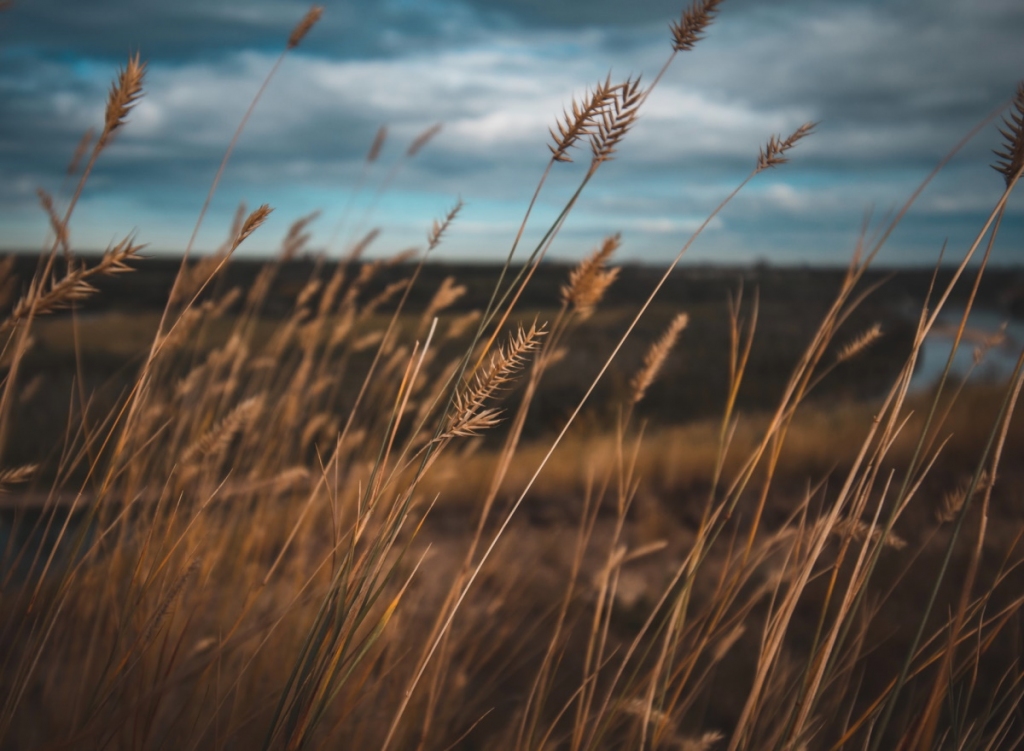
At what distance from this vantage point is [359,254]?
5.93ft

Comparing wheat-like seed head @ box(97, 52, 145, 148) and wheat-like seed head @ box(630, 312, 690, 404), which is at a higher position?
wheat-like seed head @ box(97, 52, 145, 148)

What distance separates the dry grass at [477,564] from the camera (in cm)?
67

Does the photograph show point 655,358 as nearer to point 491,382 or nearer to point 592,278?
point 592,278

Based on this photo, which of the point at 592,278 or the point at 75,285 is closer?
the point at 75,285

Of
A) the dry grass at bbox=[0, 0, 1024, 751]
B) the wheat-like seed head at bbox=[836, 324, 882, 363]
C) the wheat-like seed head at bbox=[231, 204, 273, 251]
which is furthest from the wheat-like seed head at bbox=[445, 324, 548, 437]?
the wheat-like seed head at bbox=[836, 324, 882, 363]

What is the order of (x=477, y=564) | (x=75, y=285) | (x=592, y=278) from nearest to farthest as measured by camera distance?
(x=75, y=285) < (x=592, y=278) < (x=477, y=564)

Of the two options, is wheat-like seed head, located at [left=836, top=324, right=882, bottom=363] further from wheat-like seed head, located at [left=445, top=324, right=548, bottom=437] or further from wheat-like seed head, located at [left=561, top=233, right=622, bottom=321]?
wheat-like seed head, located at [left=445, top=324, right=548, bottom=437]

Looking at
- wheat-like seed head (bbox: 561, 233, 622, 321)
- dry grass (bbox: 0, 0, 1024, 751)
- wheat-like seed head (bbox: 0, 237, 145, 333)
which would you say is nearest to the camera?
wheat-like seed head (bbox: 0, 237, 145, 333)

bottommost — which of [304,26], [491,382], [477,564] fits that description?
[477,564]

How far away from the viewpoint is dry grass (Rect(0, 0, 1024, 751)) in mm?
666

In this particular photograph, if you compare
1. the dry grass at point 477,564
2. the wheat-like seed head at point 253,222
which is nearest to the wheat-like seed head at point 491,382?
the dry grass at point 477,564

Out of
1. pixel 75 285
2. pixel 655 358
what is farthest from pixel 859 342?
pixel 75 285

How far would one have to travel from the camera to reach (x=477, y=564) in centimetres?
122

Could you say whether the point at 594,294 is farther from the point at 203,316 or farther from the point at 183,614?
the point at 203,316
